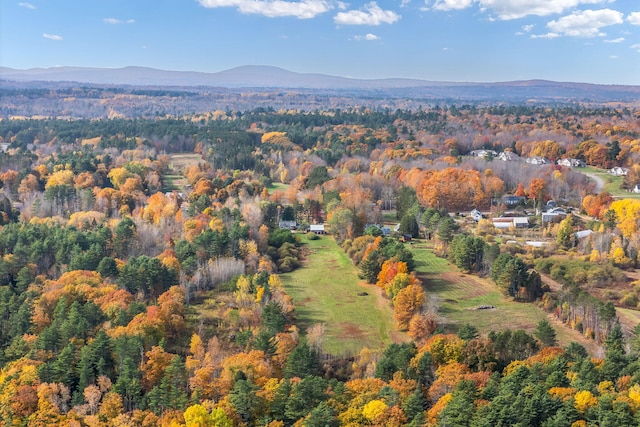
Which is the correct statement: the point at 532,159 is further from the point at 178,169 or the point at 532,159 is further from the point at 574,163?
the point at 178,169

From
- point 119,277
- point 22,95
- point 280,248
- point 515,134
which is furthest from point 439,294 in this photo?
point 22,95

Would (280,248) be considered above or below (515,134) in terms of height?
below

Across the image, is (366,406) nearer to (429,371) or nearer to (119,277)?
(429,371)

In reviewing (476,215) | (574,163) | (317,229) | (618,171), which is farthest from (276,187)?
(618,171)

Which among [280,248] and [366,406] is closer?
[366,406]


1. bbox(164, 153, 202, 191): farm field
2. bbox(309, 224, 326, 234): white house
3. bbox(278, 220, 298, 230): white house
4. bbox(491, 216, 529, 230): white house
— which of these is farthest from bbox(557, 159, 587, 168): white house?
bbox(164, 153, 202, 191): farm field

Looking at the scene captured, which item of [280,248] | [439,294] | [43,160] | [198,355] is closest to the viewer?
[198,355]
